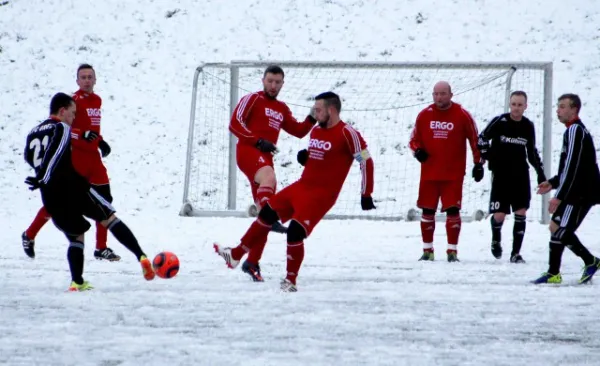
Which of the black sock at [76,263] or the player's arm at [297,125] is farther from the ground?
the player's arm at [297,125]

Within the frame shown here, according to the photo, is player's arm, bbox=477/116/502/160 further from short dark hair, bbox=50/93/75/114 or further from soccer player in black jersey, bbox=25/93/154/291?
short dark hair, bbox=50/93/75/114

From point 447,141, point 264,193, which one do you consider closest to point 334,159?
point 264,193

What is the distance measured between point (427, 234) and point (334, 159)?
8.32ft

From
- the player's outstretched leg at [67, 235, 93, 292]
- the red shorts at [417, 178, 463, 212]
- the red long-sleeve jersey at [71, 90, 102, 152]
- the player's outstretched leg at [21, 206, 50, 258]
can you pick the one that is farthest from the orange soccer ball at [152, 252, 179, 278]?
the red shorts at [417, 178, 463, 212]

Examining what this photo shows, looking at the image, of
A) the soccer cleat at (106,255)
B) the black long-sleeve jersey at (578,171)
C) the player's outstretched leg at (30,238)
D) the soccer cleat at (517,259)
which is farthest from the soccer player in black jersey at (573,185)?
the player's outstretched leg at (30,238)

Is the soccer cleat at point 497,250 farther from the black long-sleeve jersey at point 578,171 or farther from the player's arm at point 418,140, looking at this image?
the black long-sleeve jersey at point 578,171

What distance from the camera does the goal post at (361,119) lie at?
14.8m

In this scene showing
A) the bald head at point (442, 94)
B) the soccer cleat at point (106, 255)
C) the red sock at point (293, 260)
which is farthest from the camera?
the bald head at point (442, 94)

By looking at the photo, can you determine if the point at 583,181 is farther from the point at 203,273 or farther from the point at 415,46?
the point at 415,46

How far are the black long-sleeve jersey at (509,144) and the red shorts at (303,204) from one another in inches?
112

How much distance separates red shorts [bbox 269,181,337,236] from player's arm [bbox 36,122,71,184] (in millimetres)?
1627

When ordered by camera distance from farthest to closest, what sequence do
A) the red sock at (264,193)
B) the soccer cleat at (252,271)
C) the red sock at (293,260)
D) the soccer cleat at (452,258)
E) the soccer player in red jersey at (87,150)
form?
the soccer cleat at (452,258) < the soccer player in red jersey at (87,150) < the red sock at (264,193) < the soccer cleat at (252,271) < the red sock at (293,260)

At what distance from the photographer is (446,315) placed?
18.5 ft

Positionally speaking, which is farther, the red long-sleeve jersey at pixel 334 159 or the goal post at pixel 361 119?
the goal post at pixel 361 119
